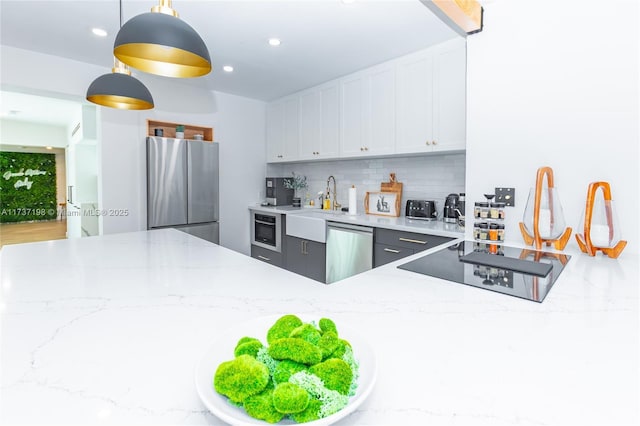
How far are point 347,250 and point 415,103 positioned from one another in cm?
145

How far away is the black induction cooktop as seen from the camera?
3.51 feet

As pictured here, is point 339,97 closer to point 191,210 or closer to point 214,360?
point 191,210

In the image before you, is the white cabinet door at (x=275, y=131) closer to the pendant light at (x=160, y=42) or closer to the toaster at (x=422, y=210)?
the toaster at (x=422, y=210)

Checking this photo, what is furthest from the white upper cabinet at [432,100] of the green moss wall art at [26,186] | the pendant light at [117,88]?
the green moss wall art at [26,186]

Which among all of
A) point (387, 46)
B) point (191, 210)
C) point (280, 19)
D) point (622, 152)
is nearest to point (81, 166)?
point (191, 210)

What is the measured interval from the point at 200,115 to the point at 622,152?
153 inches

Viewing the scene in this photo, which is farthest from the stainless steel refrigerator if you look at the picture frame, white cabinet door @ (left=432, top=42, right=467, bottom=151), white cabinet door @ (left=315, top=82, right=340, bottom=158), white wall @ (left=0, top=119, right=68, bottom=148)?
white wall @ (left=0, top=119, right=68, bottom=148)

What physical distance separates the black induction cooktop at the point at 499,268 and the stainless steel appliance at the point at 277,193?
2951mm

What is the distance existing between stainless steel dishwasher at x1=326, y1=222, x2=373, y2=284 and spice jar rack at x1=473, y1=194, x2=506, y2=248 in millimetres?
1139

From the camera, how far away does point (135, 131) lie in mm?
3508

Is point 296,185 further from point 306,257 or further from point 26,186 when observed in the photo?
point 26,186

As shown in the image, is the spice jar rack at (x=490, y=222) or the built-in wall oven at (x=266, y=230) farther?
the built-in wall oven at (x=266, y=230)

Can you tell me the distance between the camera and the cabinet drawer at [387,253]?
268 centimetres

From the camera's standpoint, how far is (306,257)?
140 inches
